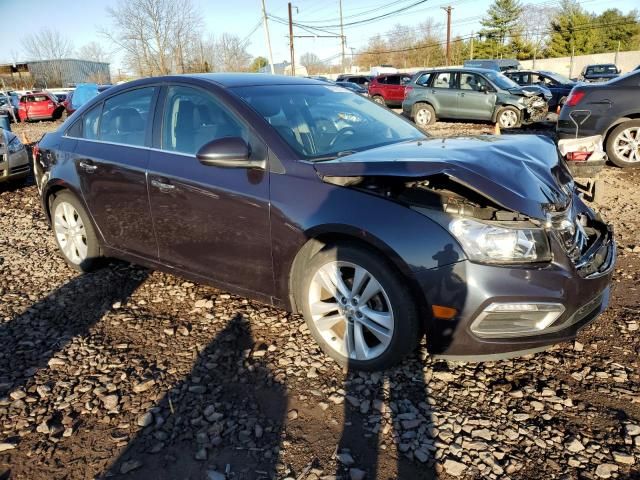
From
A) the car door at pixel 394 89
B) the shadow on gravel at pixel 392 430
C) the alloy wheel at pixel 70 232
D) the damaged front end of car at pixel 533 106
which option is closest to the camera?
the shadow on gravel at pixel 392 430

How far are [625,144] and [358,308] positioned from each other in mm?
6681

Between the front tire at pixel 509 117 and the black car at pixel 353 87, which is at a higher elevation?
the black car at pixel 353 87

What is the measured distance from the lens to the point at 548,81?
17.7m

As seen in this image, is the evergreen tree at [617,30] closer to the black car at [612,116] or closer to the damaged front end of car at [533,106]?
the damaged front end of car at [533,106]

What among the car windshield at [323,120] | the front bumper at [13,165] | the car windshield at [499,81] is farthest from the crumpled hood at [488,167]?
the car windshield at [499,81]

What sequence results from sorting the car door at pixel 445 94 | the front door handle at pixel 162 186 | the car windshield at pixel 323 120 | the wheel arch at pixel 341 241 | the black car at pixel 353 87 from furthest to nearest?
the car door at pixel 445 94
the black car at pixel 353 87
the front door handle at pixel 162 186
the car windshield at pixel 323 120
the wheel arch at pixel 341 241

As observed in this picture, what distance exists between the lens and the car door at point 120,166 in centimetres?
365

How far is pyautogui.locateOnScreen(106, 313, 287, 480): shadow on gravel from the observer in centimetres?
221

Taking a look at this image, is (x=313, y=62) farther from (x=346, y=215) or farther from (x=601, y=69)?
(x=346, y=215)

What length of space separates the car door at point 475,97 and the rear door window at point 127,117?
463 inches

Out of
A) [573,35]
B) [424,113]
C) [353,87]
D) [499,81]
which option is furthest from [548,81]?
[573,35]

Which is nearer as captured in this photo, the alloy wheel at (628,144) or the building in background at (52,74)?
the alloy wheel at (628,144)

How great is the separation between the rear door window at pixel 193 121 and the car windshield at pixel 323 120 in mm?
188

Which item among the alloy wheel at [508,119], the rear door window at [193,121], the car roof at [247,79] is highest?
the car roof at [247,79]
